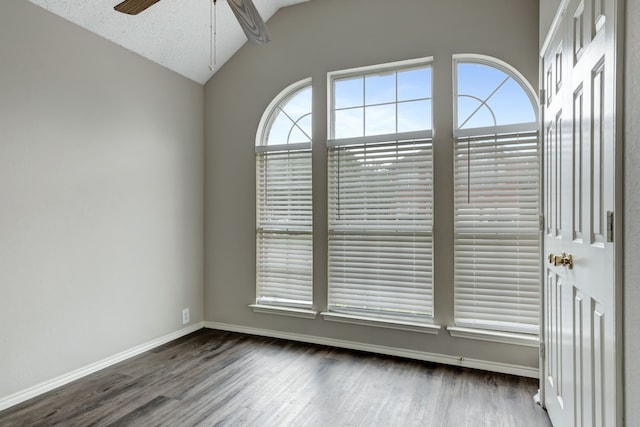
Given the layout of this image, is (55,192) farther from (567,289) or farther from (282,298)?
(567,289)

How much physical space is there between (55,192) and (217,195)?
5.09ft

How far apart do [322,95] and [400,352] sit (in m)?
2.42

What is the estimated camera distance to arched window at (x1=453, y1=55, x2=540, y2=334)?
9.31 ft

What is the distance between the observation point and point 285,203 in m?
3.72

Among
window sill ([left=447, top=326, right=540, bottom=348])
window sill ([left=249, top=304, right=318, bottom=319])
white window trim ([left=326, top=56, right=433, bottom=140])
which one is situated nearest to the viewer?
window sill ([left=447, top=326, right=540, bottom=348])

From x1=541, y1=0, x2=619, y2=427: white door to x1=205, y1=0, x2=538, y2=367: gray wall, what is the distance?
868 mm

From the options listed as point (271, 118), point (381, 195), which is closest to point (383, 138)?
point (381, 195)

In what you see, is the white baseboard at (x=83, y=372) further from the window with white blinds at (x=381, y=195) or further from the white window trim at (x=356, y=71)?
the white window trim at (x=356, y=71)

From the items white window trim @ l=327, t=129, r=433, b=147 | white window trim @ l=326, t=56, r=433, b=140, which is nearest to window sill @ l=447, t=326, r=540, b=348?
white window trim @ l=327, t=129, r=433, b=147

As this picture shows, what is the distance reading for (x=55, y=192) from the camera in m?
2.67

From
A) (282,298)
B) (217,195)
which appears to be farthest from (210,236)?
(282,298)

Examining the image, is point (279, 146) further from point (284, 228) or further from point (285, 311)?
point (285, 311)

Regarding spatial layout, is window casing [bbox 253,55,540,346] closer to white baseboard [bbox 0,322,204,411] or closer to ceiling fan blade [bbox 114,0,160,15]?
white baseboard [bbox 0,322,204,411]

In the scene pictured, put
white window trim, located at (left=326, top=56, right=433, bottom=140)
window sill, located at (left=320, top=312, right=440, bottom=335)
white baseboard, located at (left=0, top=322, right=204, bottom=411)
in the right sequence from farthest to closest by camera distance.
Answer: white window trim, located at (left=326, top=56, right=433, bottom=140) → window sill, located at (left=320, top=312, right=440, bottom=335) → white baseboard, located at (left=0, top=322, right=204, bottom=411)
